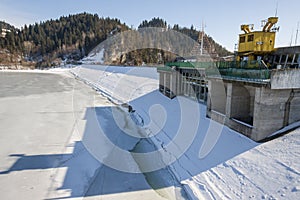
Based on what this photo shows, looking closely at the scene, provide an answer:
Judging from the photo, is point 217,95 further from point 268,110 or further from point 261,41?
point 268,110

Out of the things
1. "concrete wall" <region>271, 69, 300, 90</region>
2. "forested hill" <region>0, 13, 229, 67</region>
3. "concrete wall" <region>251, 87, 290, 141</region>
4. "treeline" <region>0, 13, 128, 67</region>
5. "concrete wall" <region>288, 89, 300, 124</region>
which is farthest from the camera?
"treeline" <region>0, 13, 128, 67</region>

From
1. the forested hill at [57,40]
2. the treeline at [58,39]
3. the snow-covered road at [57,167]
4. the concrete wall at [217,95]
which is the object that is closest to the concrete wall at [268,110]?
the concrete wall at [217,95]

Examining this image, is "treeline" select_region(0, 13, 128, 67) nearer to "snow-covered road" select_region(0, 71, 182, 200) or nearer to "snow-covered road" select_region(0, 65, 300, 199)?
"snow-covered road" select_region(0, 71, 182, 200)

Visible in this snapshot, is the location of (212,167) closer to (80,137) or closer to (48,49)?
(80,137)

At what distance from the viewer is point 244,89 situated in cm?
1005

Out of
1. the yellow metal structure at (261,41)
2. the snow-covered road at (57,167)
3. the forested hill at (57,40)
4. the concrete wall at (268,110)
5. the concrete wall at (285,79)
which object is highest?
the forested hill at (57,40)

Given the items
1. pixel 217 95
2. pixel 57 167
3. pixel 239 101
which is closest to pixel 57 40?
pixel 217 95

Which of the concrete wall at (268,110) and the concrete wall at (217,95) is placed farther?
the concrete wall at (217,95)

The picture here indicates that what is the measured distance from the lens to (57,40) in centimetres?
9850

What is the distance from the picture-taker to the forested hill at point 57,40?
89.4 metres

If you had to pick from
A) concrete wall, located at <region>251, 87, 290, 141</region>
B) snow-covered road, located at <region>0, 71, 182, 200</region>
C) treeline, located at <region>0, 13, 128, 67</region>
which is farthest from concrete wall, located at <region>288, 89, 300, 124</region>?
treeline, located at <region>0, 13, 128, 67</region>

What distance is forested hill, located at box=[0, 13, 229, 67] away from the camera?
293 feet

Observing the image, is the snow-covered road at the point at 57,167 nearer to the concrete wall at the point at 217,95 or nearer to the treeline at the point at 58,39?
the concrete wall at the point at 217,95

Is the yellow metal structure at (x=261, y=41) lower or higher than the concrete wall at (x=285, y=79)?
higher
